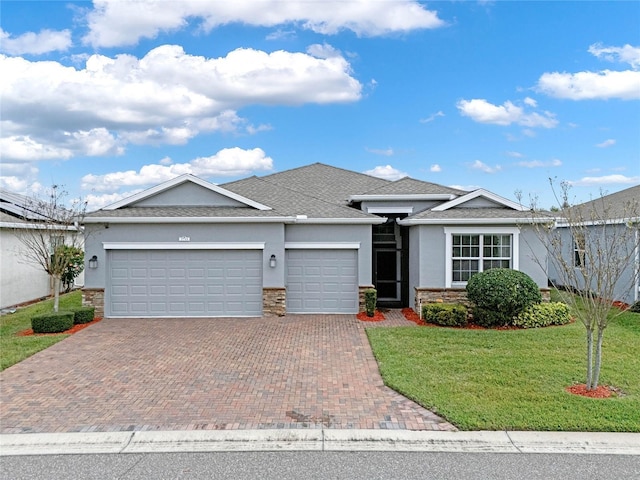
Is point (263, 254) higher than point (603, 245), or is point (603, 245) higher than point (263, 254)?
point (603, 245)

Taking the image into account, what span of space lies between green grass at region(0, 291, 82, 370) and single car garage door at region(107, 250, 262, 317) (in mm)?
2622

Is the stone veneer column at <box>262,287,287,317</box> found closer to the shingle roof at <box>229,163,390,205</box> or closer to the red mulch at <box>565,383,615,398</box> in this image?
the shingle roof at <box>229,163,390,205</box>

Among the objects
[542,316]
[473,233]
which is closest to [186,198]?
[473,233]

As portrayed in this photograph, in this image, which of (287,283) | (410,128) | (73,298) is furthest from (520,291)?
(73,298)

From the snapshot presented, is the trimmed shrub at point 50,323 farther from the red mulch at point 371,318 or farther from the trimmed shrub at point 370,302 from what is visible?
the trimmed shrub at point 370,302

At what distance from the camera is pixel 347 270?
50.9 ft

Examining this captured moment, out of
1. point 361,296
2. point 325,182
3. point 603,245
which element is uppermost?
point 325,182

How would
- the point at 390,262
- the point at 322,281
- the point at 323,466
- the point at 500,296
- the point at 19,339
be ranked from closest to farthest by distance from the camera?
1. the point at 323,466
2. the point at 19,339
3. the point at 500,296
4. the point at 322,281
5. the point at 390,262

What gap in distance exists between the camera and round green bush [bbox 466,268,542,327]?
42.2 ft

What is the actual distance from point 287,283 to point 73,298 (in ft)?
31.4

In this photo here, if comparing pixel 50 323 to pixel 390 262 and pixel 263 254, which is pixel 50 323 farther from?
pixel 390 262

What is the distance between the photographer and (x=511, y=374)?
28.2 ft

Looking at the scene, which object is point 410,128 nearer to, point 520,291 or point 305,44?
point 305,44

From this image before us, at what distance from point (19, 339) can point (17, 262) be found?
7.14 m
